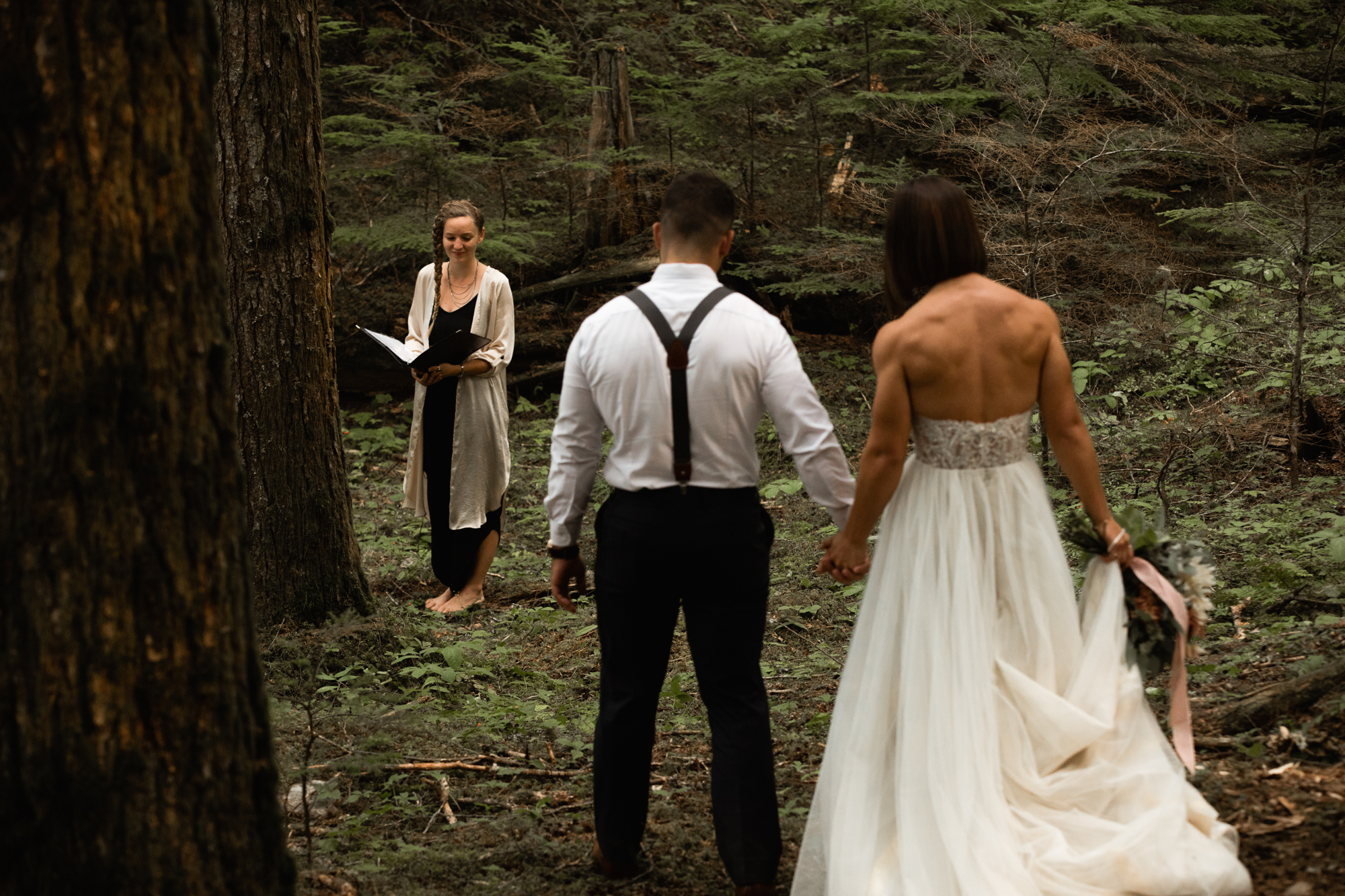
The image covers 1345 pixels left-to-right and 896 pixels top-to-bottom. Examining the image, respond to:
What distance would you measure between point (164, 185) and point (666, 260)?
1531mm

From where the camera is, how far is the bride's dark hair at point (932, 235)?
3.11m

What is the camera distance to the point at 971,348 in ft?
10.1

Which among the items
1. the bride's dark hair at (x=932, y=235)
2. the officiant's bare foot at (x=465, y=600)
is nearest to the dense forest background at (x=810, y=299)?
the officiant's bare foot at (x=465, y=600)

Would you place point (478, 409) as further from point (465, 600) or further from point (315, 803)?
point (315, 803)

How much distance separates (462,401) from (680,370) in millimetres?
3701

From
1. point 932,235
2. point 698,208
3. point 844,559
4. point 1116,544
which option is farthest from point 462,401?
point 1116,544

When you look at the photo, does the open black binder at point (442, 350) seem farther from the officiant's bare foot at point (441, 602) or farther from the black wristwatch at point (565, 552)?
the black wristwatch at point (565, 552)

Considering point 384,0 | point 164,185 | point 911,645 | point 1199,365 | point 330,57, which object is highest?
point 384,0

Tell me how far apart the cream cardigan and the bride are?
11.9 ft

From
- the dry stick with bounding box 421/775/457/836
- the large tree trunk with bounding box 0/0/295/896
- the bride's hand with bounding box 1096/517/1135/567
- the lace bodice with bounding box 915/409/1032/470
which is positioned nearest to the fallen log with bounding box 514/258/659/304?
the dry stick with bounding box 421/775/457/836

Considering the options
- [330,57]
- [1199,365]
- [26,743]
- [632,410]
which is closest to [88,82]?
[26,743]

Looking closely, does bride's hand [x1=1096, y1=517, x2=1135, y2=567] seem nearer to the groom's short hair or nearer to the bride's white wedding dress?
the bride's white wedding dress

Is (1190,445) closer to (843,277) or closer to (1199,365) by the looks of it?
(1199,365)

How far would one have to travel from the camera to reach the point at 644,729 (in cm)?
325
